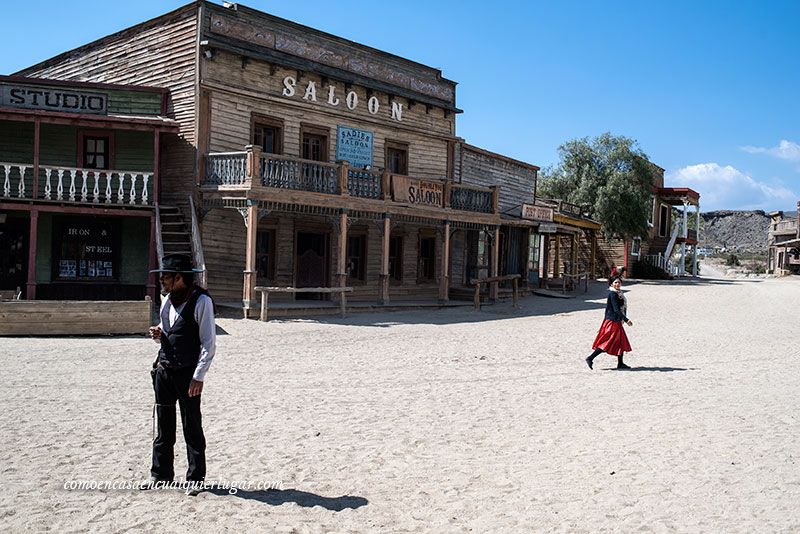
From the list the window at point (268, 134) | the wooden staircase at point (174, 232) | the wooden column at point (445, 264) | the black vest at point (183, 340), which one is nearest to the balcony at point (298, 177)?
the wooden column at point (445, 264)

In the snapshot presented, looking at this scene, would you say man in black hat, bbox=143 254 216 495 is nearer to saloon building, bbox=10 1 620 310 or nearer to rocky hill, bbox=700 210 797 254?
saloon building, bbox=10 1 620 310

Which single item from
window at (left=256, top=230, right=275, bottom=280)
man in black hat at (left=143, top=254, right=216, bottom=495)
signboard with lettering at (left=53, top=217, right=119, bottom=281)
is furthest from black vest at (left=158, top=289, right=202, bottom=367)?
signboard with lettering at (left=53, top=217, right=119, bottom=281)

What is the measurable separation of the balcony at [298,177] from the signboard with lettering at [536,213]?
18.3 ft

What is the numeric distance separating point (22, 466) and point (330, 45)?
57.7 ft

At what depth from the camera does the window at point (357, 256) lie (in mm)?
22359

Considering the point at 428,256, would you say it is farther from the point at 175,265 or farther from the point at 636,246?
the point at 636,246

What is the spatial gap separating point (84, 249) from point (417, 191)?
9260 mm

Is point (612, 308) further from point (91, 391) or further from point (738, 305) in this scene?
point (738, 305)

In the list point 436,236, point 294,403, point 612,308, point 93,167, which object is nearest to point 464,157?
point 436,236

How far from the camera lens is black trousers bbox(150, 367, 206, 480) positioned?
5082mm

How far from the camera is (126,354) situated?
11273 millimetres

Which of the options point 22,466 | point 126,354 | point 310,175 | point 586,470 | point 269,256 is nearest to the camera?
point 22,466

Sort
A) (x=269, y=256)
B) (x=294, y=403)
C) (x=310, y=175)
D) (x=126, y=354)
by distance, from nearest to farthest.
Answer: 1. (x=294, y=403)
2. (x=126, y=354)
3. (x=310, y=175)
4. (x=269, y=256)

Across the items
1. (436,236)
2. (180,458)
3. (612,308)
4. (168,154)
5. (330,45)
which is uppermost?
(330,45)
